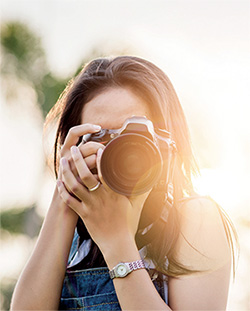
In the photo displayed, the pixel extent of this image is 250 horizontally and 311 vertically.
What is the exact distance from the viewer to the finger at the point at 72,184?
1005 millimetres

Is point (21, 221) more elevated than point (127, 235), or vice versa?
point (127, 235)

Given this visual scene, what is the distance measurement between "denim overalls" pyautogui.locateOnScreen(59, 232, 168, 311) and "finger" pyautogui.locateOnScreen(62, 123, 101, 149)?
0.86 feet

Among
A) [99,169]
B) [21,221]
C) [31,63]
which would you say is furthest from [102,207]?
[31,63]

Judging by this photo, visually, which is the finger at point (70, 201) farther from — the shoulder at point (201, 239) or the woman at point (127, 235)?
the shoulder at point (201, 239)

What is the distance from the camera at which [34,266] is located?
3.34ft

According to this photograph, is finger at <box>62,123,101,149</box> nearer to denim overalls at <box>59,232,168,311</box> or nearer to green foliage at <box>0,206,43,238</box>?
denim overalls at <box>59,232,168,311</box>

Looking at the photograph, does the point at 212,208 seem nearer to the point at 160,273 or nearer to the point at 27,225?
the point at 160,273

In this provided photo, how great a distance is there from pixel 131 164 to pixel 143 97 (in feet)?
0.60

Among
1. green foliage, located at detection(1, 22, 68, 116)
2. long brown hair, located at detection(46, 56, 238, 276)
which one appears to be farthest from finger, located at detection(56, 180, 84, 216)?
green foliage, located at detection(1, 22, 68, 116)

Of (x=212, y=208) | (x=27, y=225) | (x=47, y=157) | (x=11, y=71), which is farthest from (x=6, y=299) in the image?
(x=212, y=208)

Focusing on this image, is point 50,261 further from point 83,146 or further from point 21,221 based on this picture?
point 21,221

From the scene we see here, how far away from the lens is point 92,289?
3.33 feet

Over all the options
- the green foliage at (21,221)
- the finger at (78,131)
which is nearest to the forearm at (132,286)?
the finger at (78,131)

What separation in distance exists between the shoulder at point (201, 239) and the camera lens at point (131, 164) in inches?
3.8
